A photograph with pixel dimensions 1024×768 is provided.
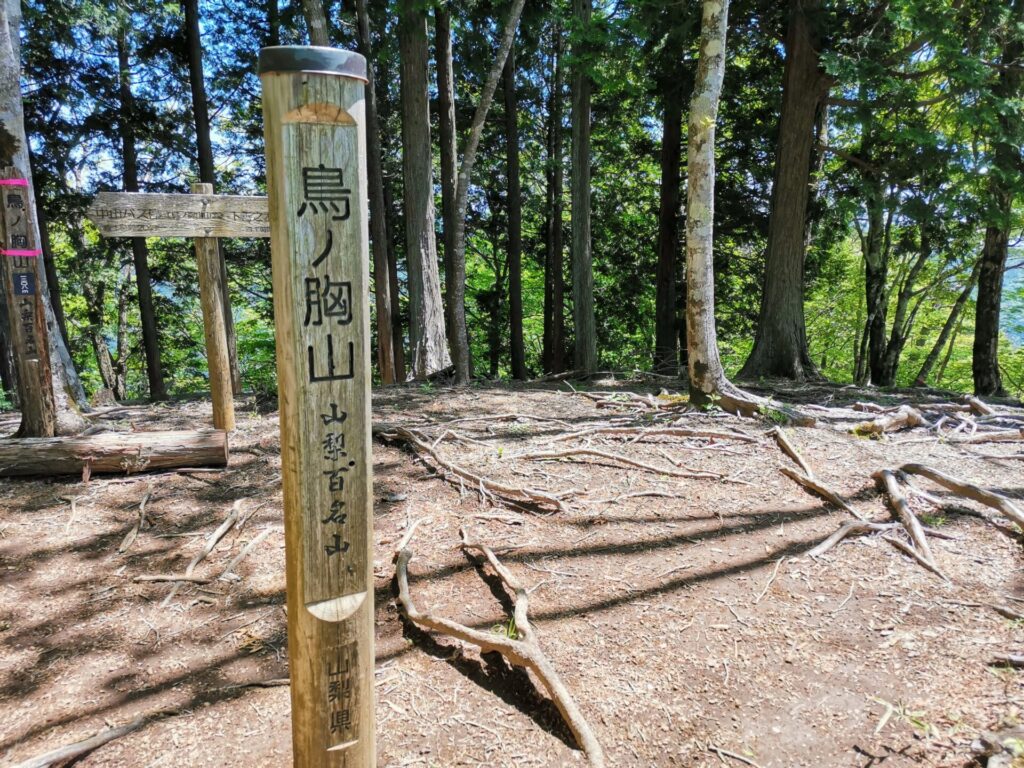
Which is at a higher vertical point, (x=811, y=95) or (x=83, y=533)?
(x=811, y=95)

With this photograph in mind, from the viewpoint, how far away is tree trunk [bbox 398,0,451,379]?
31.8 ft

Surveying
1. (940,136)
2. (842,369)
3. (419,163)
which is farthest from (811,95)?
(842,369)

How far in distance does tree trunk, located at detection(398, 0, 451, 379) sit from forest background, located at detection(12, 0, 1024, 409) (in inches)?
4.6

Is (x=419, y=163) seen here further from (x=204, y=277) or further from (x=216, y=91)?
(x=216, y=91)

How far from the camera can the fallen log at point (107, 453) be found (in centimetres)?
475

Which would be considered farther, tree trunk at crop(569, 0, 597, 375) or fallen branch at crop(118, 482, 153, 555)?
tree trunk at crop(569, 0, 597, 375)

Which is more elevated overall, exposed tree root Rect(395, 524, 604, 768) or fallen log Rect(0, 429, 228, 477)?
fallen log Rect(0, 429, 228, 477)

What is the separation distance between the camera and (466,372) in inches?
376

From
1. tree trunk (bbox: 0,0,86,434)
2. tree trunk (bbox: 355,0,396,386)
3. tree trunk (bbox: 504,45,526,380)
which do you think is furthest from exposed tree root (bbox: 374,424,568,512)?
tree trunk (bbox: 504,45,526,380)

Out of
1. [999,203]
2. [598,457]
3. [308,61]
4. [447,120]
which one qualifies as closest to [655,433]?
[598,457]

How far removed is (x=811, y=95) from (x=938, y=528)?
7414 mm

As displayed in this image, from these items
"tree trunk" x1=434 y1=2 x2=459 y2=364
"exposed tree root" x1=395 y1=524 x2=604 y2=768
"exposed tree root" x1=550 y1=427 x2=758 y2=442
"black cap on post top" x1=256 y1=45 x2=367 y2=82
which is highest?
"tree trunk" x1=434 y1=2 x2=459 y2=364

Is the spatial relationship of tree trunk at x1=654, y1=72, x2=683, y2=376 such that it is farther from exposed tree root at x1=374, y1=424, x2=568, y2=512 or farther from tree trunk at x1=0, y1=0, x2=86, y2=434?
tree trunk at x1=0, y1=0, x2=86, y2=434

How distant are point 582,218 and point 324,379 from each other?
1080cm
